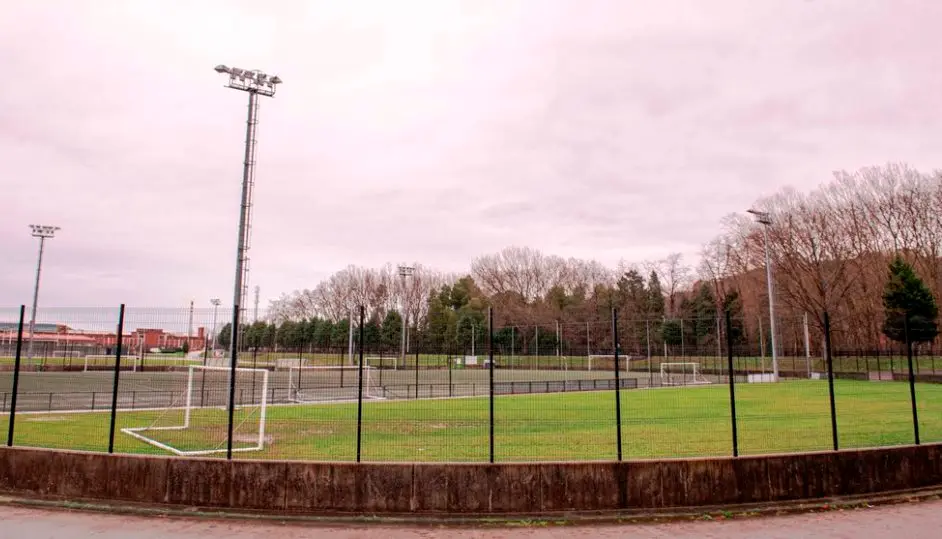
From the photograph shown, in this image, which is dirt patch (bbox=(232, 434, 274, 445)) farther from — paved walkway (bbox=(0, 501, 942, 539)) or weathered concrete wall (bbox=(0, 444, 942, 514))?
paved walkway (bbox=(0, 501, 942, 539))

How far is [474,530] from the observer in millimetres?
7625

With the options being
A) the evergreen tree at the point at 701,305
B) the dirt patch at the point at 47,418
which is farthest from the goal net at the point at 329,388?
the evergreen tree at the point at 701,305

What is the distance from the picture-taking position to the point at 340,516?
8.12 meters

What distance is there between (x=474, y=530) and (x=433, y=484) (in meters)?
0.97

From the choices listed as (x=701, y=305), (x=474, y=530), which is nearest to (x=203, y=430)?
(x=474, y=530)

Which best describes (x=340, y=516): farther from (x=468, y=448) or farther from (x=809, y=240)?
(x=809, y=240)

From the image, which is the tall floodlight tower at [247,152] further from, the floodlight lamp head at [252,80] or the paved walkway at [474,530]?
the paved walkway at [474,530]

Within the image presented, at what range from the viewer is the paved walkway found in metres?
7.31

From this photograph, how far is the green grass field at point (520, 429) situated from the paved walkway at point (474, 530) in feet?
14.2

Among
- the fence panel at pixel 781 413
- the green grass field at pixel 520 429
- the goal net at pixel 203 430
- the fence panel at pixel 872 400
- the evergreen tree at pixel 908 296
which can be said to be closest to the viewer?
the green grass field at pixel 520 429

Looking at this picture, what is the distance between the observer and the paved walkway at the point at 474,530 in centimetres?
731

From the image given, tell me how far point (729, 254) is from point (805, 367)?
29.2m

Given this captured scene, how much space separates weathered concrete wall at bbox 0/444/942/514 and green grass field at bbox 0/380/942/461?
3598mm

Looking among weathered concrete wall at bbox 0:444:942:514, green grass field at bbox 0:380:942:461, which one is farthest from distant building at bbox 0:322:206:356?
weathered concrete wall at bbox 0:444:942:514
